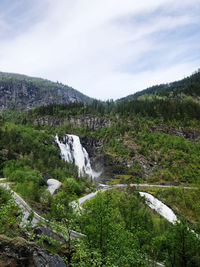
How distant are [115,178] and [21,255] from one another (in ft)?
287

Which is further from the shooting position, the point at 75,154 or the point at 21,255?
the point at 75,154

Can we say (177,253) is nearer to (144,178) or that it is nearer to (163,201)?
(163,201)

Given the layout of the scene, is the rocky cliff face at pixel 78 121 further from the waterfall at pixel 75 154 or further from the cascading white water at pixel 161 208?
the cascading white water at pixel 161 208

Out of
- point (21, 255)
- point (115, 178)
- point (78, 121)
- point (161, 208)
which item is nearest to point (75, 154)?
point (115, 178)

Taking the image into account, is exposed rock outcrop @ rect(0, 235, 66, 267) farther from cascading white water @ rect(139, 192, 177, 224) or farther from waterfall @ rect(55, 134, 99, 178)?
waterfall @ rect(55, 134, 99, 178)

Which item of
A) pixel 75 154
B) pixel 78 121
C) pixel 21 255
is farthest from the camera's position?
pixel 78 121

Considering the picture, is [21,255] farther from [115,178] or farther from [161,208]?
[115,178]

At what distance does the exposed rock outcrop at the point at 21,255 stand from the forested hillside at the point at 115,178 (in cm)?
156

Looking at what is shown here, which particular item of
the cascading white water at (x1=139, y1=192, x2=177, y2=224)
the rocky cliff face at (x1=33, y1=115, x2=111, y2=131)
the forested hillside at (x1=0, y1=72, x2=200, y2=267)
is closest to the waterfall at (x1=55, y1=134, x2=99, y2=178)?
the forested hillside at (x1=0, y1=72, x2=200, y2=267)

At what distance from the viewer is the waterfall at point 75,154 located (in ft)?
302

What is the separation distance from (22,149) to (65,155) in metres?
26.6

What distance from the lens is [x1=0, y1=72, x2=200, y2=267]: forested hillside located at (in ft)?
38.9

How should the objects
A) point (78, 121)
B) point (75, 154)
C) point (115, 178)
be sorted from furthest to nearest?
Answer: 1. point (78, 121)
2. point (75, 154)
3. point (115, 178)

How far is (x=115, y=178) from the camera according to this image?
9038cm
